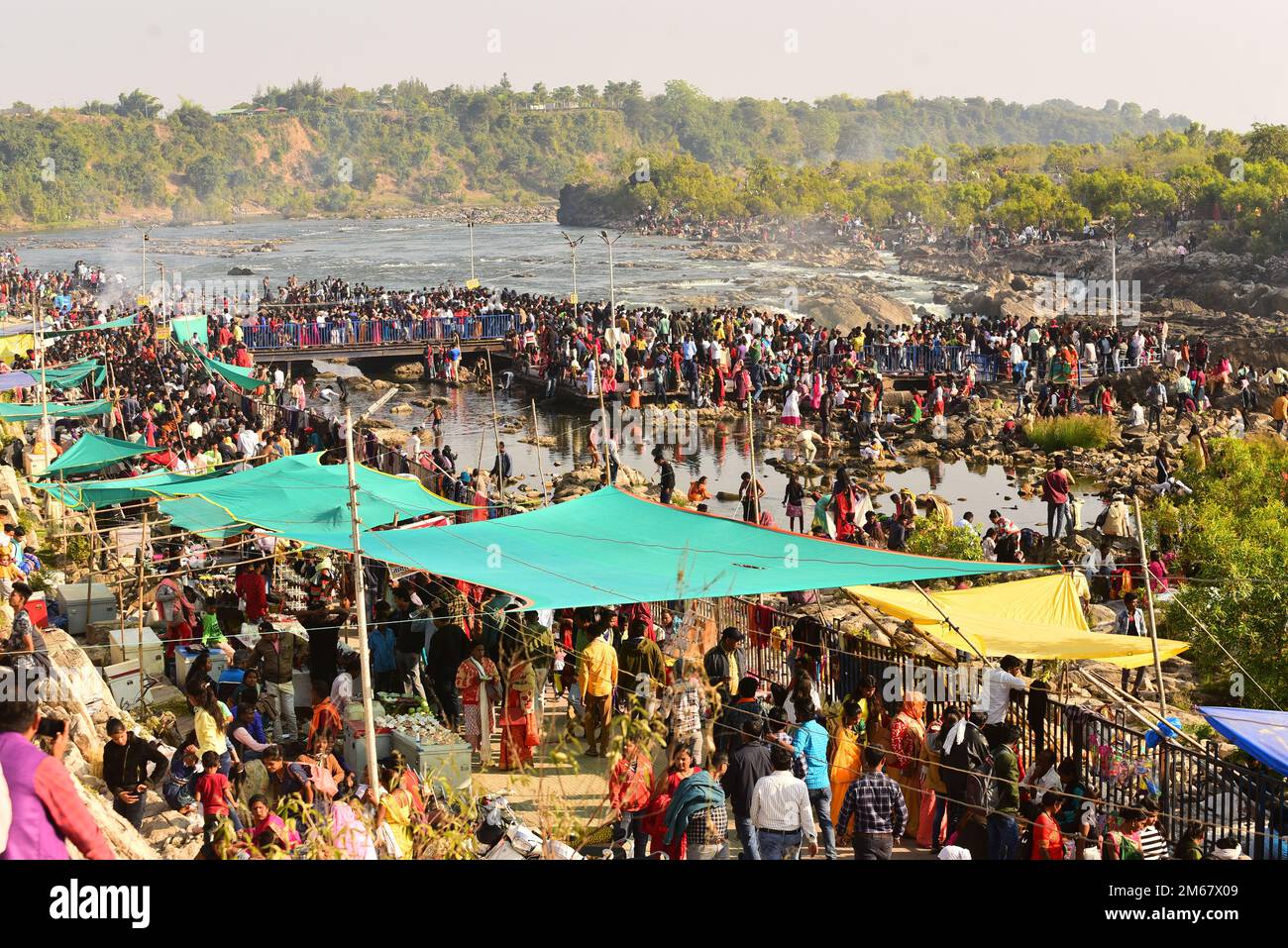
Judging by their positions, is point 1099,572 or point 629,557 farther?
point 1099,572

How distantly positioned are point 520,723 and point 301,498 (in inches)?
155

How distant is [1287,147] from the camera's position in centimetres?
6097

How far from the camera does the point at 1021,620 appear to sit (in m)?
10.2

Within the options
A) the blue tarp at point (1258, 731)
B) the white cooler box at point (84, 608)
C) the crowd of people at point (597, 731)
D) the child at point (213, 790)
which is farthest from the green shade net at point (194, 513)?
the blue tarp at point (1258, 731)

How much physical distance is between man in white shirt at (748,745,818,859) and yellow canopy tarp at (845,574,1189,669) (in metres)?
2.69

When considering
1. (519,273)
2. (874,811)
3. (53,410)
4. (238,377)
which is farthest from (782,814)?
(519,273)

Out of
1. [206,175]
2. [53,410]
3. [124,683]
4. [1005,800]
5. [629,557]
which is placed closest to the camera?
[1005,800]

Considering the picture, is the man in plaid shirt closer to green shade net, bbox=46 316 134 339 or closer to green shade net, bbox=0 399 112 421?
green shade net, bbox=0 399 112 421

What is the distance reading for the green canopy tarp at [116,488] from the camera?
13656 mm

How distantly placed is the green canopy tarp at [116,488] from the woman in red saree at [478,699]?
515cm

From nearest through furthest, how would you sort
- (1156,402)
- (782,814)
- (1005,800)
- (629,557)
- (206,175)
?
(782,814)
(1005,800)
(629,557)
(1156,402)
(206,175)

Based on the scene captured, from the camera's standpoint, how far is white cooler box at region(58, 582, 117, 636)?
461 inches

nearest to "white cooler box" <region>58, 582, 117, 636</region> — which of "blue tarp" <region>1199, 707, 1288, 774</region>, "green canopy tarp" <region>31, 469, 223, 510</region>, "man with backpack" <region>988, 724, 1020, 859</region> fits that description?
"green canopy tarp" <region>31, 469, 223, 510</region>

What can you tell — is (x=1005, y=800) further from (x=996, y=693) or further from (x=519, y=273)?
(x=519, y=273)
